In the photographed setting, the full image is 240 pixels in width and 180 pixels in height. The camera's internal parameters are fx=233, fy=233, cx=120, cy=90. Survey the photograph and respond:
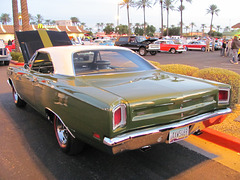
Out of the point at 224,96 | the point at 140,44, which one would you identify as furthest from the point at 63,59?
the point at 140,44

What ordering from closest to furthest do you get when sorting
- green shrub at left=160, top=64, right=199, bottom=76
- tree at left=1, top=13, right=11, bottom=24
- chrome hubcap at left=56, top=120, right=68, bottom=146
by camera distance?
chrome hubcap at left=56, top=120, right=68, bottom=146
green shrub at left=160, top=64, right=199, bottom=76
tree at left=1, top=13, right=11, bottom=24

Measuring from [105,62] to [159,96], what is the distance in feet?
5.66

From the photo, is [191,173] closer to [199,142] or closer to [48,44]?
[199,142]

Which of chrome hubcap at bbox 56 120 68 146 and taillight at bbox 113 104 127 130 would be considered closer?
taillight at bbox 113 104 127 130

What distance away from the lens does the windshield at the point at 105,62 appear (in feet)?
12.2

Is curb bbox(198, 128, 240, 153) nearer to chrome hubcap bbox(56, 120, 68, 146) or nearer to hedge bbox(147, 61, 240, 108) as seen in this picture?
hedge bbox(147, 61, 240, 108)

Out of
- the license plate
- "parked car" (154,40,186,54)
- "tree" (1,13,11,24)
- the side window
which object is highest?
"tree" (1,13,11,24)

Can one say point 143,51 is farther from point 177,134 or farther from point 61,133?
point 177,134

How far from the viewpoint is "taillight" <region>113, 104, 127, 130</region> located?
239 centimetres

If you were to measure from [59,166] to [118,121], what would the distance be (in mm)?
1300

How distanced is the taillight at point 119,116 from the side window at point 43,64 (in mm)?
1814

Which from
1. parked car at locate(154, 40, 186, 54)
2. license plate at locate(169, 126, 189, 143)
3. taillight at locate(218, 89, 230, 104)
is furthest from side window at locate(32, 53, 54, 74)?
parked car at locate(154, 40, 186, 54)

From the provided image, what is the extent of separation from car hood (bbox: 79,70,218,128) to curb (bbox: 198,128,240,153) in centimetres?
90

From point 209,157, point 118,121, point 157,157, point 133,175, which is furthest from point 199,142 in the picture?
point 118,121
